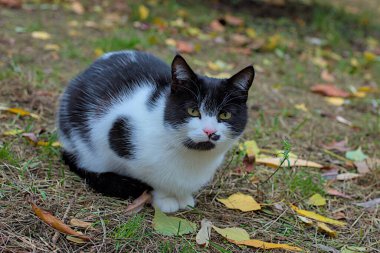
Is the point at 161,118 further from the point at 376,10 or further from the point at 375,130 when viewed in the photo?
the point at 376,10

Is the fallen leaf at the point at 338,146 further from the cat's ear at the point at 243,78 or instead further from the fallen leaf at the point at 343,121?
the cat's ear at the point at 243,78

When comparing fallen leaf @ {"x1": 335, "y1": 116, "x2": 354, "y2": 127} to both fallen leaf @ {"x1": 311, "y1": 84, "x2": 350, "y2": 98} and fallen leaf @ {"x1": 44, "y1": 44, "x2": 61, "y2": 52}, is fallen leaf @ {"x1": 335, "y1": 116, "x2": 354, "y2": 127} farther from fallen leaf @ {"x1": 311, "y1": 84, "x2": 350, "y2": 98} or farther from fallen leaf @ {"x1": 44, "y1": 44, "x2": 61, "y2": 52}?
fallen leaf @ {"x1": 44, "y1": 44, "x2": 61, "y2": 52}

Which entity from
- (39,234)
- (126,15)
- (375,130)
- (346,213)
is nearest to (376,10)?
(126,15)

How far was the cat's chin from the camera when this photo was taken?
1.81 m

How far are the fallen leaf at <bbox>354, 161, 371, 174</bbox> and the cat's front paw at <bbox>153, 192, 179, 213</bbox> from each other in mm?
1170

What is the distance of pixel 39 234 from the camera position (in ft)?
5.51

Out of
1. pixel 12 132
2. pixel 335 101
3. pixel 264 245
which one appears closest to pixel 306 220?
pixel 264 245

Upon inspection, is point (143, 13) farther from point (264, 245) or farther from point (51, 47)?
point (264, 245)

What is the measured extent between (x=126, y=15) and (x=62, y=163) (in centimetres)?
312

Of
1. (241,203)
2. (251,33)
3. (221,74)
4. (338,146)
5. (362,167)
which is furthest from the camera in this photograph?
(251,33)

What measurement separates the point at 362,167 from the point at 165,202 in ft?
4.13

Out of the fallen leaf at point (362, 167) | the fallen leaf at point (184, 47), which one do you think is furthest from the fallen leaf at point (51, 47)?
the fallen leaf at point (362, 167)

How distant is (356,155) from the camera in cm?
283

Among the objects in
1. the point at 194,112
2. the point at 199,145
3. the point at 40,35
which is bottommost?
the point at 40,35
